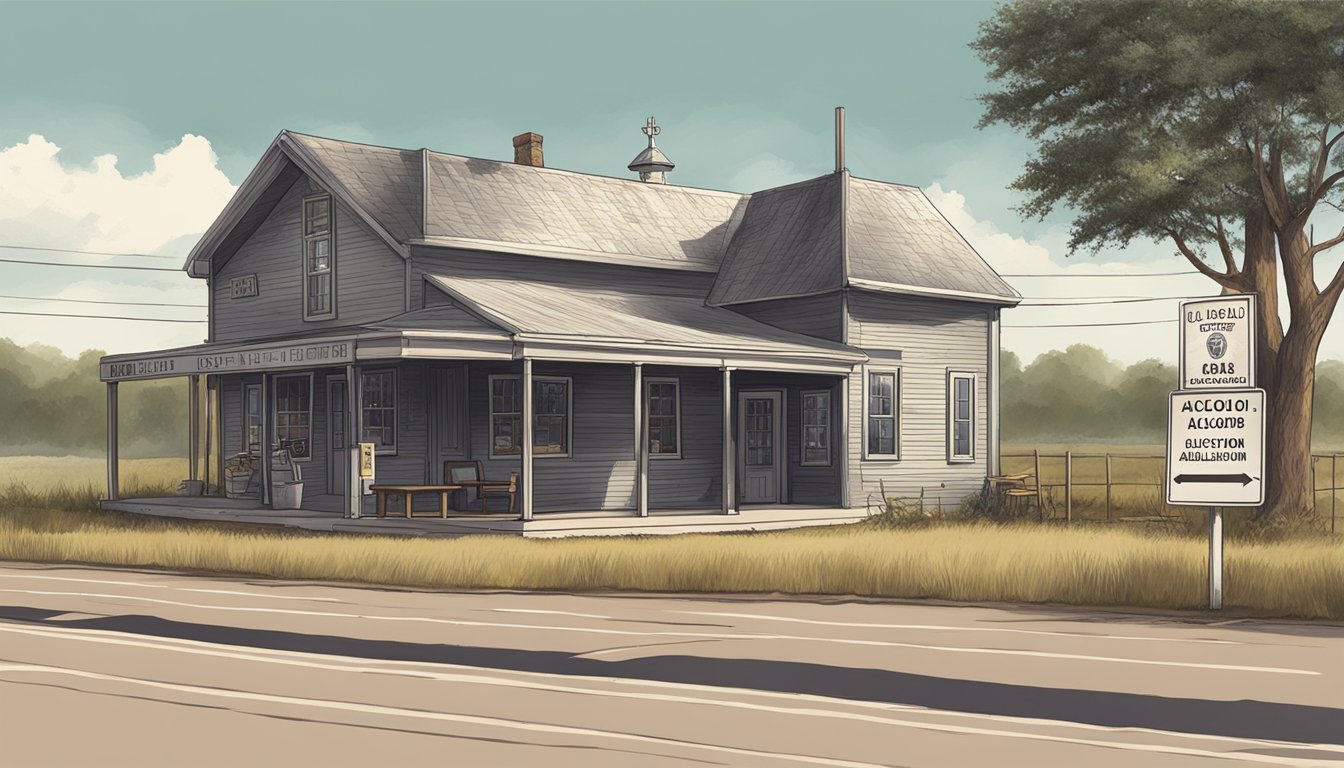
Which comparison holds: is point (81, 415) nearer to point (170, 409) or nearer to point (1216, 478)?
point (170, 409)

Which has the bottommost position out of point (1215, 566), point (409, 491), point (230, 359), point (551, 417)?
point (1215, 566)

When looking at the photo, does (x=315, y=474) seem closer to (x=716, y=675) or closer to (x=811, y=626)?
(x=811, y=626)

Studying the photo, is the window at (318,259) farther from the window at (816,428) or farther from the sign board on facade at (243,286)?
the window at (816,428)

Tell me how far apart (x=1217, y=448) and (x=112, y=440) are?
23.1 metres

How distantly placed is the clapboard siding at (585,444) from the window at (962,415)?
6667 mm

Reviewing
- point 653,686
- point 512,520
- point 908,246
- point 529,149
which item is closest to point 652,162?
point 529,149

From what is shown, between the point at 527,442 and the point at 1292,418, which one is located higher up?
the point at 1292,418

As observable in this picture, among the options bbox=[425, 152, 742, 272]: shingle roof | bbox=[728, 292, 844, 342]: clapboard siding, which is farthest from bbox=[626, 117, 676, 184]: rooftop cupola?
bbox=[728, 292, 844, 342]: clapboard siding

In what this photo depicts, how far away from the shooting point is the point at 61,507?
3247cm

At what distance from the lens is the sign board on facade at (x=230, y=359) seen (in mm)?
24609

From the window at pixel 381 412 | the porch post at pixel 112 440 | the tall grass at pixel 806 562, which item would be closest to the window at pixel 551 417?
the window at pixel 381 412

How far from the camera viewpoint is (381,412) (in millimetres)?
27750

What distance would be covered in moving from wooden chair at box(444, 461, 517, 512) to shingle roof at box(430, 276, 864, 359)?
2.90 meters

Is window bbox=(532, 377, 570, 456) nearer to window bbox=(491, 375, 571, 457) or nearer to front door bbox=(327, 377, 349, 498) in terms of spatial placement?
window bbox=(491, 375, 571, 457)
